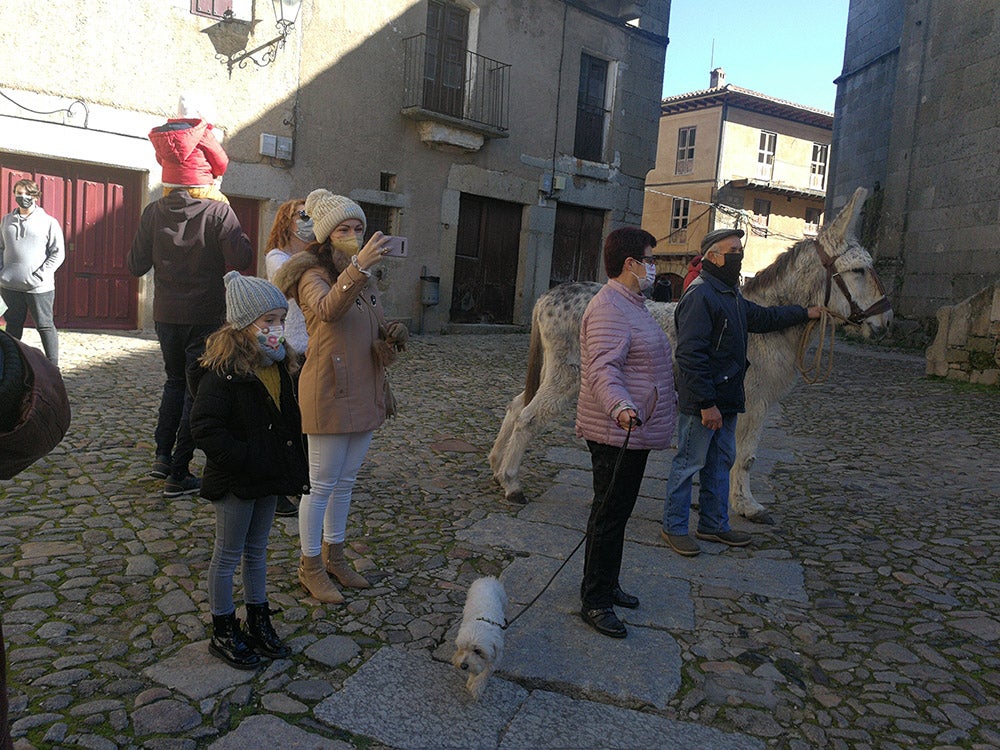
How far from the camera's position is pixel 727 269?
4.29 m

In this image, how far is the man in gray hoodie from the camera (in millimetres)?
7036

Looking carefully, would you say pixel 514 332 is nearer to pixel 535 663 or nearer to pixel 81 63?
pixel 81 63

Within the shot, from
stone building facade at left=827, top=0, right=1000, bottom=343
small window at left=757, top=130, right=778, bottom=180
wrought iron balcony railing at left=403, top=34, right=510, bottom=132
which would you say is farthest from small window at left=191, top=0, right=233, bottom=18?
small window at left=757, top=130, right=778, bottom=180

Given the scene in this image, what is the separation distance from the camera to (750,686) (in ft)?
9.63

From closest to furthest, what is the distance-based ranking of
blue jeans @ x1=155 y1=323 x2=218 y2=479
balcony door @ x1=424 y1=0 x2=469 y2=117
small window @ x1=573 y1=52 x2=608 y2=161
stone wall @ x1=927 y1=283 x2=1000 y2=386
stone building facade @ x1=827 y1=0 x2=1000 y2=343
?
blue jeans @ x1=155 y1=323 x2=218 y2=479, stone wall @ x1=927 y1=283 x2=1000 y2=386, stone building facade @ x1=827 y1=0 x2=1000 y2=343, balcony door @ x1=424 y1=0 x2=469 y2=117, small window @ x1=573 y1=52 x2=608 y2=161

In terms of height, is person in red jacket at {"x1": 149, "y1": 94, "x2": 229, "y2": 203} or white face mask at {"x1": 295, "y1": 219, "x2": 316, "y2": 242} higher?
person in red jacket at {"x1": 149, "y1": 94, "x2": 229, "y2": 203}

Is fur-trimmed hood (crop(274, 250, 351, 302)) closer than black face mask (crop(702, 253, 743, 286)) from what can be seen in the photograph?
Yes

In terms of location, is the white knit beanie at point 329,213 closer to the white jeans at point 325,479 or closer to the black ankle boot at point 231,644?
the white jeans at point 325,479

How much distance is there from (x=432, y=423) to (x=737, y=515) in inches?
120

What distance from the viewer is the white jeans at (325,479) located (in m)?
3.33

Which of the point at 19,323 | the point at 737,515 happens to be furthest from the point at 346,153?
the point at 737,515

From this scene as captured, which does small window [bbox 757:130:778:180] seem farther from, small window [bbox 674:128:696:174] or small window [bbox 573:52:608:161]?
small window [bbox 573:52:608:161]

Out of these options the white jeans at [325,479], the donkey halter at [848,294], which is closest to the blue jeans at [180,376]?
the white jeans at [325,479]

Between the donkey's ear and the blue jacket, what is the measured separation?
97cm
